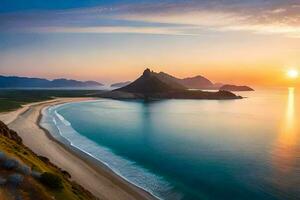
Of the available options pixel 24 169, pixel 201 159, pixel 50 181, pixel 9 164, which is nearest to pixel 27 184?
pixel 24 169

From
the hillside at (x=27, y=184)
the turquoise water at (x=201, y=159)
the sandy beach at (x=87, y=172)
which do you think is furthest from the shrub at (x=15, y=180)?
Result: the turquoise water at (x=201, y=159)

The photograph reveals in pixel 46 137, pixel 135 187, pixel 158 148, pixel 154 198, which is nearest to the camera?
pixel 154 198

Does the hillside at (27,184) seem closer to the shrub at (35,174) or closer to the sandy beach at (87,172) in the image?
the shrub at (35,174)

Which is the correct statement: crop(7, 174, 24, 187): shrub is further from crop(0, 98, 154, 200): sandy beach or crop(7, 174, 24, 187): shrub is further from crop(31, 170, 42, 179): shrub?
crop(0, 98, 154, 200): sandy beach

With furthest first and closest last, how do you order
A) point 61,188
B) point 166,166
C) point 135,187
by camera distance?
point 166,166 < point 135,187 < point 61,188

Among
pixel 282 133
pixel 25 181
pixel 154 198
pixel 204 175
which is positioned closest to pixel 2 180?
pixel 25 181

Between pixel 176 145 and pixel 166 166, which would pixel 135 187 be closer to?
pixel 166 166

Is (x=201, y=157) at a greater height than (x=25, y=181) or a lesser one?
lesser

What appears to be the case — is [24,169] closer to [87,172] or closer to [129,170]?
[87,172]

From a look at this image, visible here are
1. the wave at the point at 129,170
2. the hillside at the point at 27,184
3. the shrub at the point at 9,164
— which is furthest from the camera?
the wave at the point at 129,170

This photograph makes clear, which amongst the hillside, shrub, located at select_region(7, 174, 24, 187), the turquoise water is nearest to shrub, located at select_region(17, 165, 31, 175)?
the hillside

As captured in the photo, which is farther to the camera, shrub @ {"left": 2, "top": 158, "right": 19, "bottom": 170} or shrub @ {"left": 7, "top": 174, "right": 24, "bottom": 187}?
shrub @ {"left": 2, "top": 158, "right": 19, "bottom": 170}
